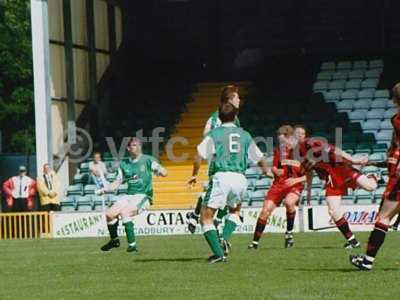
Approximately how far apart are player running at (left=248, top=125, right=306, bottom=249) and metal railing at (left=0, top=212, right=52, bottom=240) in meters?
10.5

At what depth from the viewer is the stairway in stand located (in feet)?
110

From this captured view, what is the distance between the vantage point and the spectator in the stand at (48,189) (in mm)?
31000

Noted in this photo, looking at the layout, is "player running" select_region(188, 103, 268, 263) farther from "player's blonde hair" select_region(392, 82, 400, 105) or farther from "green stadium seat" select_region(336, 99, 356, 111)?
"green stadium seat" select_region(336, 99, 356, 111)

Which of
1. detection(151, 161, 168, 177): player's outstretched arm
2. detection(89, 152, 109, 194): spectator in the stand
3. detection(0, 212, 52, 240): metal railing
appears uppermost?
detection(151, 161, 168, 177): player's outstretched arm

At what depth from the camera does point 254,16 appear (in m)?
40.5

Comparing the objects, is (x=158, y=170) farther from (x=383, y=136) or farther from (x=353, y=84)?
(x=353, y=84)

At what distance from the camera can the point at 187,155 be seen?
118 ft

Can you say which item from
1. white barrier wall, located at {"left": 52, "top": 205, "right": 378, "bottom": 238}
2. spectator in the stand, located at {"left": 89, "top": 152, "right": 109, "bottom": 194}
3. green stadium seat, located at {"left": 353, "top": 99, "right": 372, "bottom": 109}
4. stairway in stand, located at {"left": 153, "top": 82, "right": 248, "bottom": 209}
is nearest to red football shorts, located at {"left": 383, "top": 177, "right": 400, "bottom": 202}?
white barrier wall, located at {"left": 52, "top": 205, "right": 378, "bottom": 238}

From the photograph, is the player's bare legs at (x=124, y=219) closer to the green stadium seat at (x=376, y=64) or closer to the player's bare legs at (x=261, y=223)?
the player's bare legs at (x=261, y=223)

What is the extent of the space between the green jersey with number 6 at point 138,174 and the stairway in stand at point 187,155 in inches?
525

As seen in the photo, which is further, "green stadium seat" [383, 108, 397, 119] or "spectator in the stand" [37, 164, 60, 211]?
"green stadium seat" [383, 108, 397, 119]

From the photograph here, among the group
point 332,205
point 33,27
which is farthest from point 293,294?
point 33,27

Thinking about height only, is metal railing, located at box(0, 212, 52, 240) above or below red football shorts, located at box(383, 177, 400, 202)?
below

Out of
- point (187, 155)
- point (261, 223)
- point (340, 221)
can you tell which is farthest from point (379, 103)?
point (340, 221)
